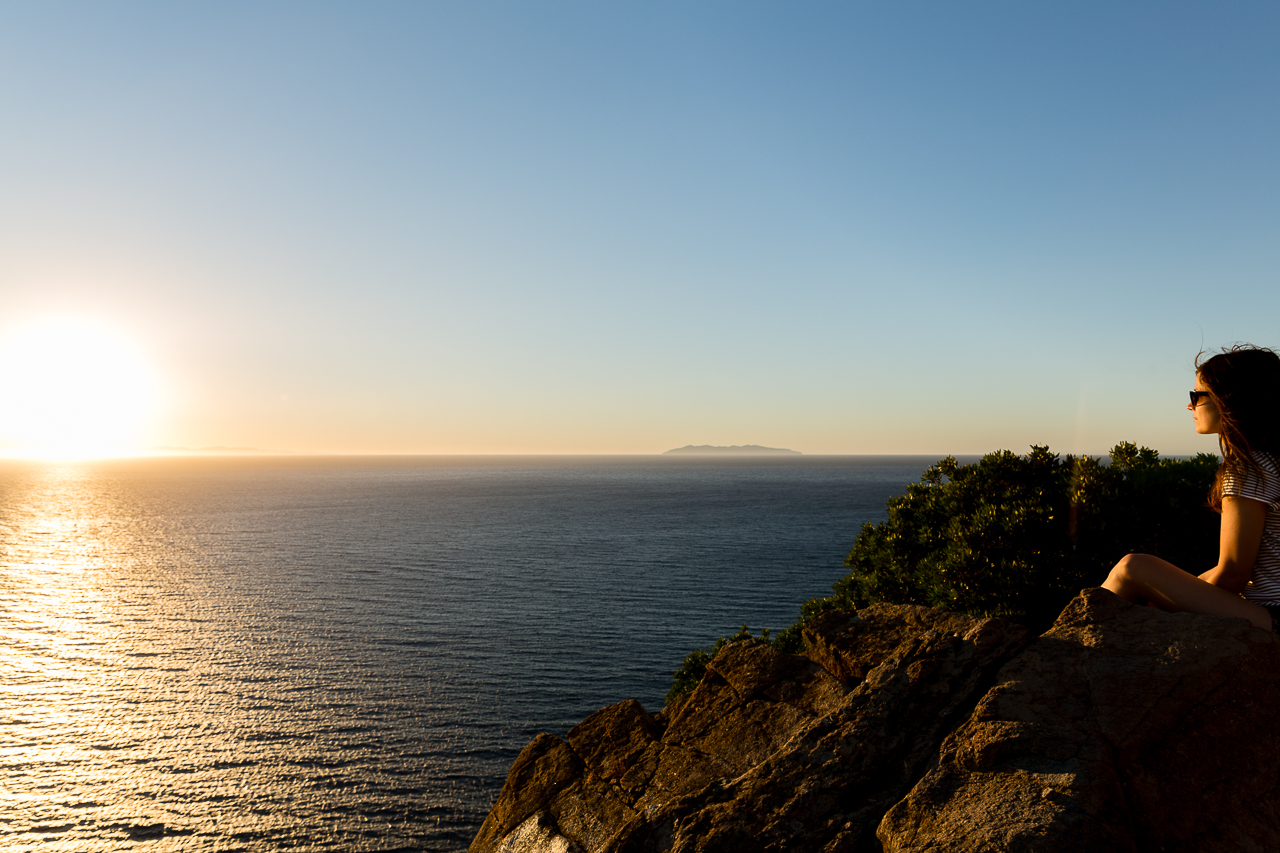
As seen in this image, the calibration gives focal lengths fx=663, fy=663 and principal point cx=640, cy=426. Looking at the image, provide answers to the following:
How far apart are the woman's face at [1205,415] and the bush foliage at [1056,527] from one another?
22.9 feet

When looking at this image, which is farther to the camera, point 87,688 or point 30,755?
point 87,688

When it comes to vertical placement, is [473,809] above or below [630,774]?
below

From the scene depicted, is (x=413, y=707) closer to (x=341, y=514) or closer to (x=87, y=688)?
(x=87, y=688)

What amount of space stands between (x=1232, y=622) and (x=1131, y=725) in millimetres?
1762

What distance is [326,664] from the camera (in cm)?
4794

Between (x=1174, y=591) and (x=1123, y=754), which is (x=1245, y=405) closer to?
(x=1174, y=591)

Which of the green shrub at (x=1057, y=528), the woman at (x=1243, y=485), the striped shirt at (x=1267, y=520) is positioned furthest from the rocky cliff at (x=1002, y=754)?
the green shrub at (x=1057, y=528)

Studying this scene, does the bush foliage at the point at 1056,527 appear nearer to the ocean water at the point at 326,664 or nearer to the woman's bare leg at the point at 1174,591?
the woman's bare leg at the point at 1174,591

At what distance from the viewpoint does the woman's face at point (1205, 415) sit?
24.7 feet

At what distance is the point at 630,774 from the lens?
11.1 meters

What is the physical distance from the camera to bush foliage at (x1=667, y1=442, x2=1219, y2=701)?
558 inches

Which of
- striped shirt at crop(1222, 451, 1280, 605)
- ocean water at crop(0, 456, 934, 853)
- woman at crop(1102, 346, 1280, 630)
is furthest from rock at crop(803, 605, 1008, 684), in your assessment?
ocean water at crop(0, 456, 934, 853)

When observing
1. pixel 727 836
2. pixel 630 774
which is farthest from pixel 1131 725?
pixel 630 774

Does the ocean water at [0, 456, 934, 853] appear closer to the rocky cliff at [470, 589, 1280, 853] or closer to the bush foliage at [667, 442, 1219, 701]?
the rocky cliff at [470, 589, 1280, 853]
